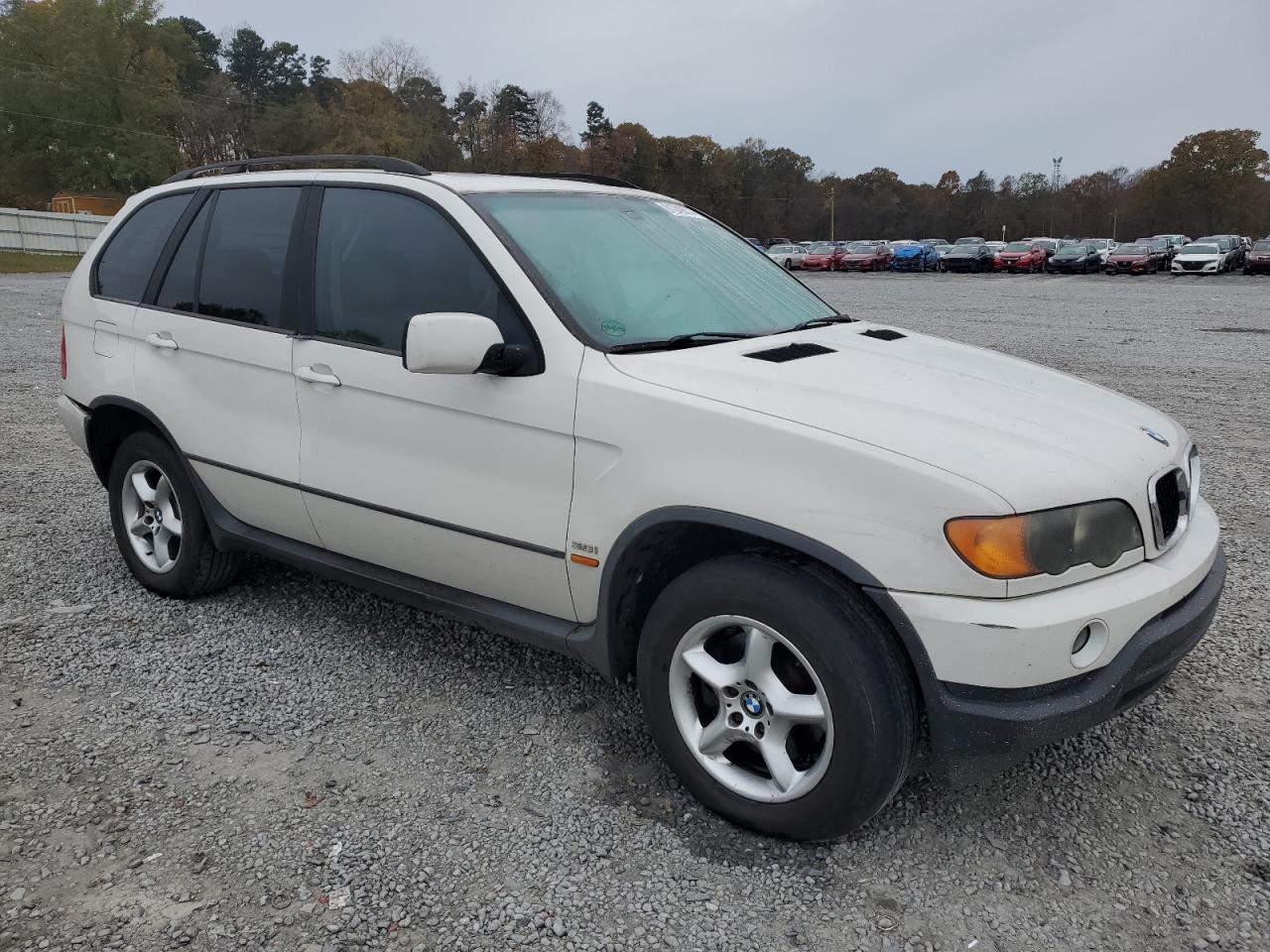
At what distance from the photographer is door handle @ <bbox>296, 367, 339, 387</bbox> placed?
344cm

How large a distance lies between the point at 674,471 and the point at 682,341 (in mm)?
601

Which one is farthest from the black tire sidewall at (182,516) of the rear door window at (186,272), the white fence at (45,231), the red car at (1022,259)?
the white fence at (45,231)

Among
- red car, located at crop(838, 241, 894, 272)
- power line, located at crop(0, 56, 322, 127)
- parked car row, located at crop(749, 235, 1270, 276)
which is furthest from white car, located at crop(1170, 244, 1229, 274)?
power line, located at crop(0, 56, 322, 127)

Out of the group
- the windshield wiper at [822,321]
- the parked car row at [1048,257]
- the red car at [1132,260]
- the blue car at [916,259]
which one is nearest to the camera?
the windshield wiper at [822,321]

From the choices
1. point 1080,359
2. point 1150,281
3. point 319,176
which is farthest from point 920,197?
point 319,176

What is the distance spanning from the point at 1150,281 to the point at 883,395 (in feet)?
116

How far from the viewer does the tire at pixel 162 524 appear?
4.17 metres

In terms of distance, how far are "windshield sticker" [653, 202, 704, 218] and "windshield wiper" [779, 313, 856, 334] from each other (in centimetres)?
73

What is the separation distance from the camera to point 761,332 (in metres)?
3.38

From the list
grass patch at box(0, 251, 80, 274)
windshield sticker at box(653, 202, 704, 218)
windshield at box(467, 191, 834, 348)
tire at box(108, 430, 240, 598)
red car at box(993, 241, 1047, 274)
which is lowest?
grass patch at box(0, 251, 80, 274)

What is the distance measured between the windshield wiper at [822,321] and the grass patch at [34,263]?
32552mm

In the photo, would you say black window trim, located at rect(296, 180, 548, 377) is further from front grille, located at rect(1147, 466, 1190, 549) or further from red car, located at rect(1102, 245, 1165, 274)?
red car, located at rect(1102, 245, 1165, 274)

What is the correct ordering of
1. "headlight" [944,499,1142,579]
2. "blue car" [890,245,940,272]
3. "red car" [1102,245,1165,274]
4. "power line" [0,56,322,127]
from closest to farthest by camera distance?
"headlight" [944,499,1142,579] < "red car" [1102,245,1165,274] < "blue car" [890,245,940,272] < "power line" [0,56,322,127]

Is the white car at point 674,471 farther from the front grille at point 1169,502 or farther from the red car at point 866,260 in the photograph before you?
the red car at point 866,260
